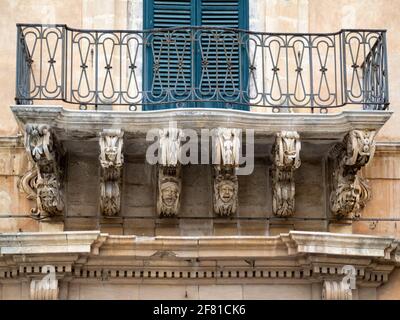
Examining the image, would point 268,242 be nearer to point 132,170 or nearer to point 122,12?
point 132,170

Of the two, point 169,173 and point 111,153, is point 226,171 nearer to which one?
point 169,173

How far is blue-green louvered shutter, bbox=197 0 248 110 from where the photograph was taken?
53.7 ft

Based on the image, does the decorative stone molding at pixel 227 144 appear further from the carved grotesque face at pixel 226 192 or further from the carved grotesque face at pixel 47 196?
the carved grotesque face at pixel 47 196

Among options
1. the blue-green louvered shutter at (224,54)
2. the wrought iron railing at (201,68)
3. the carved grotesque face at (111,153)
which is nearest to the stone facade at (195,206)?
the carved grotesque face at (111,153)

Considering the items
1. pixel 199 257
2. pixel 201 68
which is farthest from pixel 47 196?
pixel 201 68

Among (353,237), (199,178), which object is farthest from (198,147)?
(353,237)

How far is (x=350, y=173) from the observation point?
53.5 feet

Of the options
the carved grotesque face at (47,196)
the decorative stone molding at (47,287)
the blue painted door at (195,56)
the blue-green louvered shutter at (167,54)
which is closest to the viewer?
the decorative stone molding at (47,287)

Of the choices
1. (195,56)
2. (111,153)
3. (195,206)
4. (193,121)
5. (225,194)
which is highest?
(195,56)

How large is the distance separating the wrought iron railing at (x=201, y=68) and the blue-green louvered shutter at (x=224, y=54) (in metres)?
0.02

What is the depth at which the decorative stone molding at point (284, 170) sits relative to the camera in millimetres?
15953

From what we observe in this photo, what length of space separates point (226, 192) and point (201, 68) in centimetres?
135

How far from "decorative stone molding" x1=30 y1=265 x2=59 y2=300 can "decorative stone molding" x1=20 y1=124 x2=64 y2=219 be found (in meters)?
0.61

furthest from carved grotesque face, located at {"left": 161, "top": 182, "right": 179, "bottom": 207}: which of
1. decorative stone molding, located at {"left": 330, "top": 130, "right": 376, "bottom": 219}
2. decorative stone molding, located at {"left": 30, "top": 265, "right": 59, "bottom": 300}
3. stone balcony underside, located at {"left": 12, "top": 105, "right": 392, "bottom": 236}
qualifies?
decorative stone molding, located at {"left": 330, "top": 130, "right": 376, "bottom": 219}
